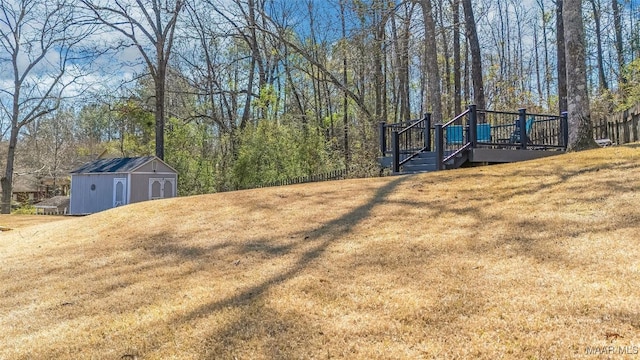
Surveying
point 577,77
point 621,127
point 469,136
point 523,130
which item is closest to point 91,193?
point 469,136

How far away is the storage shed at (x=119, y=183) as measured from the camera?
1780cm

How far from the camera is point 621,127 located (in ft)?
29.5

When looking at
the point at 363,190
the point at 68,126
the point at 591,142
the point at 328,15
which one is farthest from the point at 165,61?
the point at 68,126

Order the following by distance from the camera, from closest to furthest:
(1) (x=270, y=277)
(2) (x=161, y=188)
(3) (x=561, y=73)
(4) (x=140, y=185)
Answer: (1) (x=270, y=277)
(3) (x=561, y=73)
(4) (x=140, y=185)
(2) (x=161, y=188)

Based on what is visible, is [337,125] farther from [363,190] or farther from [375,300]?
[375,300]

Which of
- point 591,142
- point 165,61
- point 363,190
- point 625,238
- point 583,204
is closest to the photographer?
point 625,238

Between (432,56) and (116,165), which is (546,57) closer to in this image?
(432,56)

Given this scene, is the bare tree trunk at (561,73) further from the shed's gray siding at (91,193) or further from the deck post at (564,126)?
the shed's gray siding at (91,193)

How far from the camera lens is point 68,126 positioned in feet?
133

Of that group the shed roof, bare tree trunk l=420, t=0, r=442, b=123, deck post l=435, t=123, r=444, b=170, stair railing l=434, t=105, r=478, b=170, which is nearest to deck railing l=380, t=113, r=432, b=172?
stair railing l=434, t=105, r=478, b=170

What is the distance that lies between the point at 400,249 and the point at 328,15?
66.8ft

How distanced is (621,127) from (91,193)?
19361 mm

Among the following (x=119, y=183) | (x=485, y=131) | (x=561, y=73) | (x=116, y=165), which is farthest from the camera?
(x=116, y=165)

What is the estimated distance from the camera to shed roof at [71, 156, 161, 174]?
709 inches
